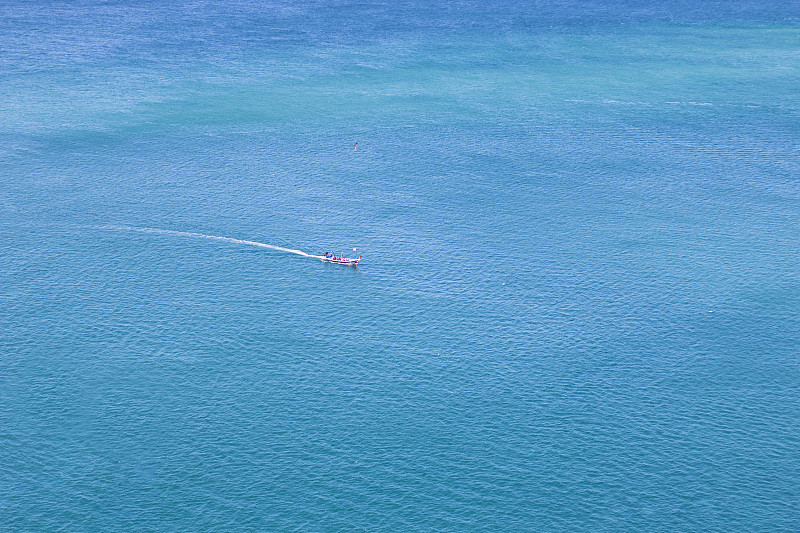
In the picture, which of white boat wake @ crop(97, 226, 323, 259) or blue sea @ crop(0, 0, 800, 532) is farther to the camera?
white boat wake @ crop(97, 226, 323, 259)

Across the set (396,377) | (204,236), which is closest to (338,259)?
(204,236)

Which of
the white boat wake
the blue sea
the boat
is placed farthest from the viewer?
the white boat wake

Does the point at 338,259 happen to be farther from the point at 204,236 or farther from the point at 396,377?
the point at 396,377

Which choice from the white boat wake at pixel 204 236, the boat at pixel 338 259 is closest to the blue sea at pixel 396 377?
the white boat wake at pixel 204 236

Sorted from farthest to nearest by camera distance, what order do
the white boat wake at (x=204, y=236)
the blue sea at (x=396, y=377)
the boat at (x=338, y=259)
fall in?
the white boat wake at (x=204, y=236) → the boat at (x=338, y=259) → the blue sea at (x=396, y=377)

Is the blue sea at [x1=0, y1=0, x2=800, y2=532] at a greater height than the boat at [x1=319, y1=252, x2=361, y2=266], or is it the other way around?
the boat at [x1=319, y1=252, x2=361, y2=266]

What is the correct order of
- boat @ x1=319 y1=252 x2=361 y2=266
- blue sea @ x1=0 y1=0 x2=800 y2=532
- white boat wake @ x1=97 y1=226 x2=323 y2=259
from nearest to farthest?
blue sea @ x1=0 y1=0 x2=800 y2=532 < boat @ x1=319 y1=252 x2=361 y2=266 < white boat wake @ x1=97 y1=226 x2=323 y2=259

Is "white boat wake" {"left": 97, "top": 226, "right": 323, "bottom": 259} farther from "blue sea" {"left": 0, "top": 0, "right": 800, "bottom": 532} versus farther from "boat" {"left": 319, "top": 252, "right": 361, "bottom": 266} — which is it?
"boat" {"left": 319, "top": 252, "right": 361, "bottom": 266}

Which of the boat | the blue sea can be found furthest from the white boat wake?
the boat

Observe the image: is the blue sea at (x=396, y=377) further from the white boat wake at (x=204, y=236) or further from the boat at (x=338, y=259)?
the boat at (x=338, y=259)

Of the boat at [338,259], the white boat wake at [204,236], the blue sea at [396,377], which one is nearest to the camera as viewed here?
the blue sea at [396,377]

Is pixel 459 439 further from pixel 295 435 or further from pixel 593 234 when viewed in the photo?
pixel 593 234
